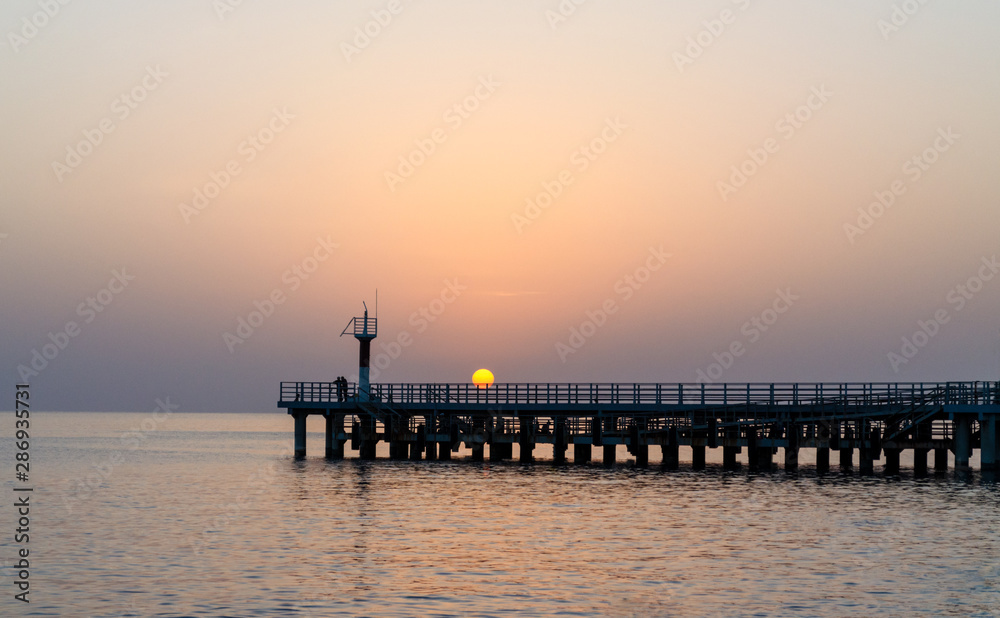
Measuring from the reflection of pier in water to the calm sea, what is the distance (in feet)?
9.88

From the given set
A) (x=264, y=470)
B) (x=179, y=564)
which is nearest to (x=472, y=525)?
(x=179, y=564)

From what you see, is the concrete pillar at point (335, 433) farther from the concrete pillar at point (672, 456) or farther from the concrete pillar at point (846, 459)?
the concrete pillar at point (846, 459)

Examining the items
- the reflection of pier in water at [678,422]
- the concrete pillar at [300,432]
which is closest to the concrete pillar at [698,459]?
the reflection of pier in water at [678,422]

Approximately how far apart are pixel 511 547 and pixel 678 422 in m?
31.6

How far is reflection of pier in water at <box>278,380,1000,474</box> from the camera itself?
57250 millimetres

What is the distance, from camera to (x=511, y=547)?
107 feet

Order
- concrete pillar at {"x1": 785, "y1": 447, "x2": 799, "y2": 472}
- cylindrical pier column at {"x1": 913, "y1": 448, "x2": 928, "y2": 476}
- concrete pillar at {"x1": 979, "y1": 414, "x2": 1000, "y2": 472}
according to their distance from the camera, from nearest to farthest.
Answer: concrete pillar at {"x1": 979, "y1": 414, "x2": 1000, "y2": 472} → cylindrical pier column at {"x1": 913, "y1": 448, "x2": 928, "y2": 476} → concrete pillar at {"x1": 785, "y1": 447, "x2": 799, "y2": 472}

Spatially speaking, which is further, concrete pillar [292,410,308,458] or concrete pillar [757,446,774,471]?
concrete pillar [292,410,308,458]

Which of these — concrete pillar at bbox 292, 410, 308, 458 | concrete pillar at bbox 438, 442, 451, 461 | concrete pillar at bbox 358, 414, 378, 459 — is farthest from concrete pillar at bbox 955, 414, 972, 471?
concrete pillar at bbox 292, 410, 308, 458

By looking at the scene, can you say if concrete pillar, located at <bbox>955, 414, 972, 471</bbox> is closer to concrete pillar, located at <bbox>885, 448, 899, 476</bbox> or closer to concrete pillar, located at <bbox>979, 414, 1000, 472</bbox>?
concrete pillar, located at <bbox>979, 414, 1000, 472</bbox>

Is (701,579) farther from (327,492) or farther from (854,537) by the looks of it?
(327,492)

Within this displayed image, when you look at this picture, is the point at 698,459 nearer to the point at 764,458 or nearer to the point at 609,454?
the point at 764,458

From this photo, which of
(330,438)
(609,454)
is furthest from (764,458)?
(330,438)

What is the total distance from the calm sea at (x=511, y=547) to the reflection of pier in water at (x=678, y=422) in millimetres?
3011
